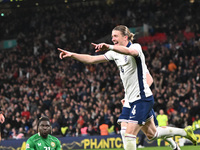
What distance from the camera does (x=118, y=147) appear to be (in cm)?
1745

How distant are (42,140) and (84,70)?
1651cm

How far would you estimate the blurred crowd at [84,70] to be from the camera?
18641mm

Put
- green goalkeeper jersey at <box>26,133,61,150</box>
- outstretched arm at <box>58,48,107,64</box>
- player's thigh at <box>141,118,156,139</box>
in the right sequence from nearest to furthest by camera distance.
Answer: outstretched arm at <box>58,48,107,64</box>, player's thigh at <box>141,118,156,139</box>, green goalkeeper jersey at <box>26,133,61,150</box>

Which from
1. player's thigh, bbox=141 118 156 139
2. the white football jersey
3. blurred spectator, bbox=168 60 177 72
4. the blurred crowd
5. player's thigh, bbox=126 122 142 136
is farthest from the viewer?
blurred spectator, bbox=168 60 177 72

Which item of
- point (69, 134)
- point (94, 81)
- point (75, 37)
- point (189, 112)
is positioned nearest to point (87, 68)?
point (94, 81)

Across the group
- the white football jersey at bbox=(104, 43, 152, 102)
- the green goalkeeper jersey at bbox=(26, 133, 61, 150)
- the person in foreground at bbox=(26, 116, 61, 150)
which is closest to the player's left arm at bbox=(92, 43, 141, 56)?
the white football jersey at bbox=(104, 43, 152, 102)

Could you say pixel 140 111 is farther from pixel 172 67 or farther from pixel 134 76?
pixel 172 67

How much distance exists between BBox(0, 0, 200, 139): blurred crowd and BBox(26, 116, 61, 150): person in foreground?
35.5 ft

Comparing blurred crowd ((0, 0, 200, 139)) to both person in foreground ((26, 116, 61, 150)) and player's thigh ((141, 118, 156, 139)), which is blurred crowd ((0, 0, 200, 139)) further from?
person in foreground ((26, 116, 61, 150))

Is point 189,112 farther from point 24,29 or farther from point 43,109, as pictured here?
point 24,29

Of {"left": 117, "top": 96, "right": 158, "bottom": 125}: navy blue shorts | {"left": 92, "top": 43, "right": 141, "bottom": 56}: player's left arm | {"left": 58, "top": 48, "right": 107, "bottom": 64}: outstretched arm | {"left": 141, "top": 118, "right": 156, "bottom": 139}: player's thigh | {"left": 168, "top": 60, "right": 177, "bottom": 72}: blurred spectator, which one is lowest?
{"left": 141, "top": 118, "right": 156, "bottom": 139}: player's thigh

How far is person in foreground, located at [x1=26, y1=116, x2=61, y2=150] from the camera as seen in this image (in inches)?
276

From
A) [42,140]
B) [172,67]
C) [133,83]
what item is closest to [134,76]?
[133,83]

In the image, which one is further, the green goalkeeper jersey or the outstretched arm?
the green goalkeeper jersey
